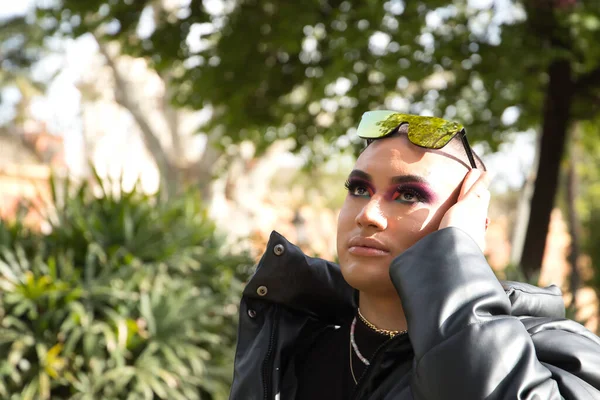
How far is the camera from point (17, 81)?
2044cm

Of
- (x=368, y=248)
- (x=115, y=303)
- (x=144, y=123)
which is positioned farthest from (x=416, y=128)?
(x=144, y=123)

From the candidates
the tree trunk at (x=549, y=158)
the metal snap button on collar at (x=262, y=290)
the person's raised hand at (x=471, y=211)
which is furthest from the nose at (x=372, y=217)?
the tree trunk at (x=549, y=158)

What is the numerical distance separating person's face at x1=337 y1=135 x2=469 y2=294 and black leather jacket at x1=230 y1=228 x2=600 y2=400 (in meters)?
0.18

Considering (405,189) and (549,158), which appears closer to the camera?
(405,189)

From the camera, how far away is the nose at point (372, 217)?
1913 mm

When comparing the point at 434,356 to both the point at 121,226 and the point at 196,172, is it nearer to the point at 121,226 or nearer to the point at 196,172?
the point at 121,226

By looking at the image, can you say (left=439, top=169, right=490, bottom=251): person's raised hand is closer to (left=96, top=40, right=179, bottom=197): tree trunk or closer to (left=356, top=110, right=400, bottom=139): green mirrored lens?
(left=356, top=110, right=400, bottom=139): green mirrored lens

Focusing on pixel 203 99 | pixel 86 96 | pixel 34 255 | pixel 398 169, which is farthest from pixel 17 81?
pixel 398 169

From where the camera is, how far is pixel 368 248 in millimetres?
1939

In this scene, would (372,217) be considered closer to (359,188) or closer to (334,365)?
(359,188)

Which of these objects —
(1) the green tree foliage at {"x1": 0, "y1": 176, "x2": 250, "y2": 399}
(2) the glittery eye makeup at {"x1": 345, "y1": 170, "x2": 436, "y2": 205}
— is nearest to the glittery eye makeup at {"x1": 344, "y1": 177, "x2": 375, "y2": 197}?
Answer: (2) the glittery eye makeup at {"x1": 345, "y1": 170, "x2": 436, "y2": 205}

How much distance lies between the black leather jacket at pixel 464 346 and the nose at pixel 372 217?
19cm

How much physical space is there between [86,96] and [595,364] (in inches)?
1076

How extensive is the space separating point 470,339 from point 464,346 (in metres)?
0.02
